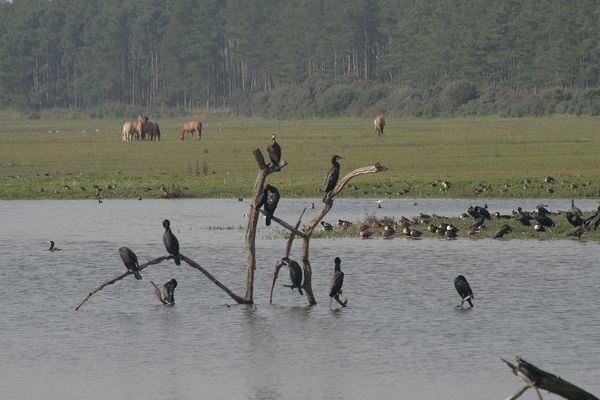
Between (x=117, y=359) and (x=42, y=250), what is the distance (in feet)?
38.2

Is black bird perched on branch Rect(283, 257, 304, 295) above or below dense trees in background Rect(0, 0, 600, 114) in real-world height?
below

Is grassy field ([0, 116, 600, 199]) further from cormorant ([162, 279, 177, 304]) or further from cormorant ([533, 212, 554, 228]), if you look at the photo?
cormorant ([162, 279, 177, 304])

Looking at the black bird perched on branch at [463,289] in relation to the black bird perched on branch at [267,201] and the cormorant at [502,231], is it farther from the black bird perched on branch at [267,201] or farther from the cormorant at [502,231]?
the cormorant at [502,231]

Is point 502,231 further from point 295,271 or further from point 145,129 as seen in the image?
point 145,129

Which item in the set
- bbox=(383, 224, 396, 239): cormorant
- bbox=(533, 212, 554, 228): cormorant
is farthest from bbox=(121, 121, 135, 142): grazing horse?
bbox=(533, 212, 554, 228): cormorant

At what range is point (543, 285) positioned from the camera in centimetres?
2167

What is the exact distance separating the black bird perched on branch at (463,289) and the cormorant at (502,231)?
8.10 meters

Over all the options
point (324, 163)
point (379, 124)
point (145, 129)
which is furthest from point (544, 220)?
point (145, 129)

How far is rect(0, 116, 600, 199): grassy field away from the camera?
3959 centimetres

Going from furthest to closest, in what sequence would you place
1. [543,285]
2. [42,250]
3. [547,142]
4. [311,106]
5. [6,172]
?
1. [311,106]
2. [547,142]
3. [6,172]
4. [42,250]
5. [543,285]

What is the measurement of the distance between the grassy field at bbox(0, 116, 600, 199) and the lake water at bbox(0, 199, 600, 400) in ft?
34.8

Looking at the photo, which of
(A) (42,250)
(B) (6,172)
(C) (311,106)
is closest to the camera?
(A) (42,250)

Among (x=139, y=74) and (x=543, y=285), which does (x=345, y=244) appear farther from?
(x=139, y=74)

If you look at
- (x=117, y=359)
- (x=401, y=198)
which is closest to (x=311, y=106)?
(x=401, y=198)
